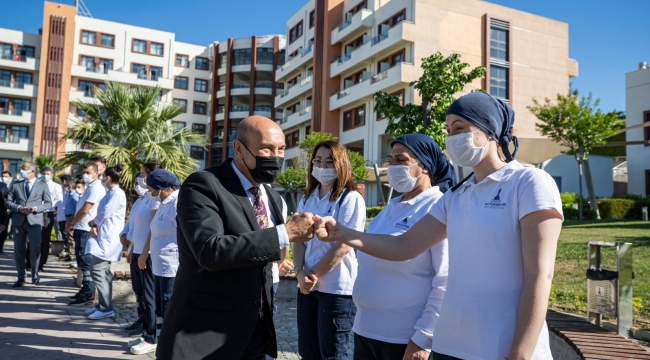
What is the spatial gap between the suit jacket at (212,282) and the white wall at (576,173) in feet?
125

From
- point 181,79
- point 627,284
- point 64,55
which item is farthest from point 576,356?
point 181,79

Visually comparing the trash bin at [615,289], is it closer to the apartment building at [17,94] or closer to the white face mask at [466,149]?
the white face mask at [466,149]

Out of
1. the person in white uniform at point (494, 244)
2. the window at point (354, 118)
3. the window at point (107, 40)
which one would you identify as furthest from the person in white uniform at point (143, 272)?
the window at point (107, 40)

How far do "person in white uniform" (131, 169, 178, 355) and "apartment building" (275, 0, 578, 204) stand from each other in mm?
30178

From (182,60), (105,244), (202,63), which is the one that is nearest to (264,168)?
(105,244)

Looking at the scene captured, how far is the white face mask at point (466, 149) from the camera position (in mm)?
2477

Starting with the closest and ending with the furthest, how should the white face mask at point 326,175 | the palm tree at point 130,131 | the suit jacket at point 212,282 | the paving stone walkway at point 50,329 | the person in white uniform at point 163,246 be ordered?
1. the suit jacket at point 212,282
2. the white face mask at point 326,175
3. the person in white uniform at point 163,246
4. the paving stone walkway at point 50,329
5. the palm tree at point 130,131

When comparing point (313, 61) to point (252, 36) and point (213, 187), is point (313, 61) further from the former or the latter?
point (213, 187)

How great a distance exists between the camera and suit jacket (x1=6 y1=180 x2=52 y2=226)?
10.5 m

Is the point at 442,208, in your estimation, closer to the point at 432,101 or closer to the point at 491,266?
the point at 491,266

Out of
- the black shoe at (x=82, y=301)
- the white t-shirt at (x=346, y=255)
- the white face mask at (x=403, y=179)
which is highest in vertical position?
the white face mask at (x=403, y=179)

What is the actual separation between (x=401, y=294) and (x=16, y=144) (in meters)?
60.2

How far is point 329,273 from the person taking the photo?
13.0 ft

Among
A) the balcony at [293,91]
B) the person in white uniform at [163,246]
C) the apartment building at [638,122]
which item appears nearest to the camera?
the person in white uniform at [163,246]
